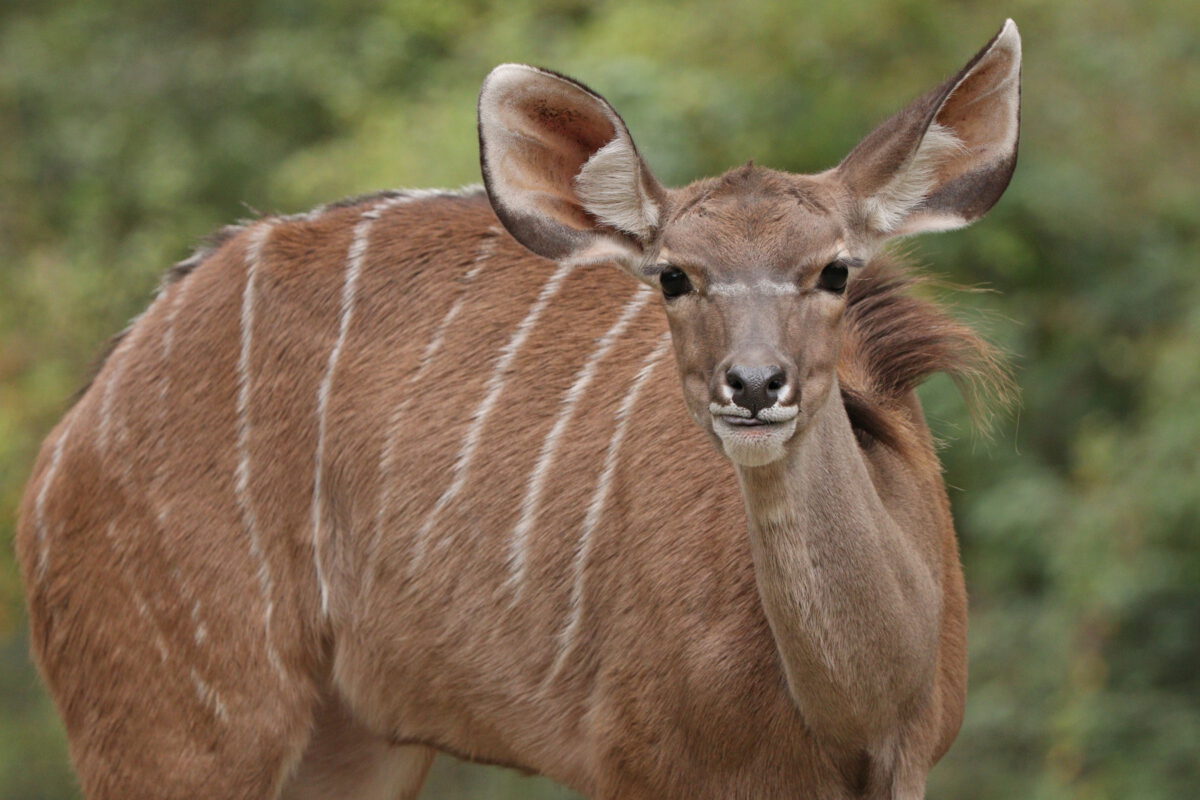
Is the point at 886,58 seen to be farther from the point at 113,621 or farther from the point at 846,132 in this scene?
the point at 113,621

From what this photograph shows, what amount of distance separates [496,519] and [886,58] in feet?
13.3

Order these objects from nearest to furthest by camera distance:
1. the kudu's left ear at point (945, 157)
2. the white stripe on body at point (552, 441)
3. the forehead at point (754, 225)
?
1. the forehead at point (754, 225)
2. the kudu's left ear at point (945, 157)
3. the white stripe on body at point (552, 441)

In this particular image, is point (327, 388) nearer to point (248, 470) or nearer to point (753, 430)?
point (248, 470)

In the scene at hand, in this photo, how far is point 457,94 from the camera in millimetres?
8242

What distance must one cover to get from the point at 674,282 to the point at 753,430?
357 millimetres

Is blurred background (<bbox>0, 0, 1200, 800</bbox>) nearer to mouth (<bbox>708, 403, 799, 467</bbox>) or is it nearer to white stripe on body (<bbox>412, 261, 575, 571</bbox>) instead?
white stripe on body (<bbox>412, 261, 575, 571</bbox>)

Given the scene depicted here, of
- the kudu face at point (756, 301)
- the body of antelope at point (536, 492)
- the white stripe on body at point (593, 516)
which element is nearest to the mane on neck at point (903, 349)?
the body of antelope at point (536, 492)

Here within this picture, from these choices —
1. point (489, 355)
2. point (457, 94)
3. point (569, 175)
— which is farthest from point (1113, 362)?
point (569, 175)

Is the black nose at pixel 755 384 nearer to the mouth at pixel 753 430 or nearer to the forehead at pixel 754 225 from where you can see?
the mouth at pixel 753 430

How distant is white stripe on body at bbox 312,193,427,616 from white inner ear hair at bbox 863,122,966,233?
1384mm

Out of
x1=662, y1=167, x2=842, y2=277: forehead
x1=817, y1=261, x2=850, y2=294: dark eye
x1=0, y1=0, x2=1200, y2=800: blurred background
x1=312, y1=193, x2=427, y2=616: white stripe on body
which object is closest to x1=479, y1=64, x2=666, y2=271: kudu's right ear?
x1=662, y1=167, x2=842, y2=277: forehead

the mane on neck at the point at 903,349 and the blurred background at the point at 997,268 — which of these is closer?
the mane on neck at the point at 903,349

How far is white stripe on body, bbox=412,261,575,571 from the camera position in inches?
154

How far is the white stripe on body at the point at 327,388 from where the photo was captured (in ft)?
13.1
